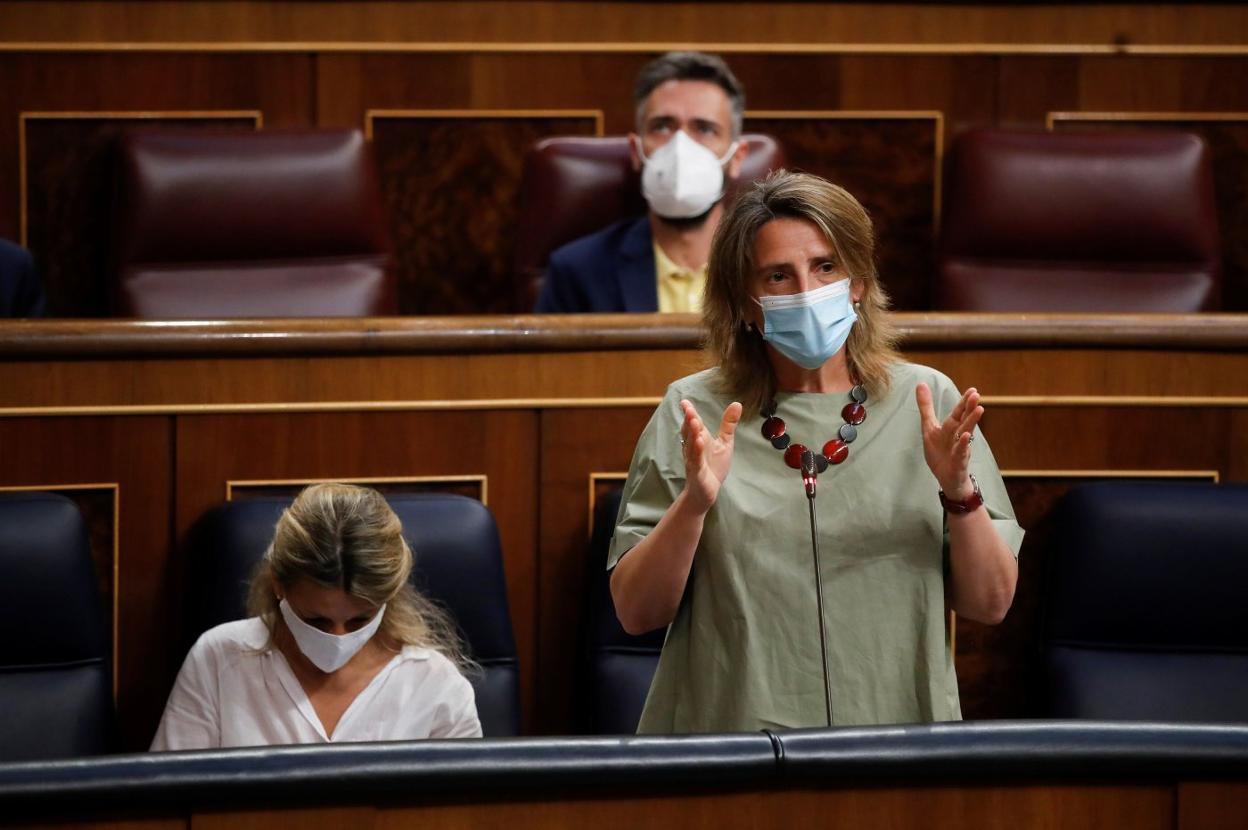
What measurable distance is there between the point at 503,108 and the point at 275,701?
74 cm

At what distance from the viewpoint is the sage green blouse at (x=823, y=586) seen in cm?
67

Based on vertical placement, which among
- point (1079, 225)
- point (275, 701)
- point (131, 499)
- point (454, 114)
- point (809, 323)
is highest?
point (454, 114)

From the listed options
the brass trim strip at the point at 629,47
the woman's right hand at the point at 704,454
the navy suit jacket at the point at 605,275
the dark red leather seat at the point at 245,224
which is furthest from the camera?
the brass trim strip at the point at 629,47

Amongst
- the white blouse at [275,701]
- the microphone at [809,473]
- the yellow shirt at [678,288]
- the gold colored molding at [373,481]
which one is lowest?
the white blouse at [275,701]

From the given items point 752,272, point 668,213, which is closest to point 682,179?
point 668,213

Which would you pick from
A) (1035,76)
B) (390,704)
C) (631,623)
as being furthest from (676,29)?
(631,623)

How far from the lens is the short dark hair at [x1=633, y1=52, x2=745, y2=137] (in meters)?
1.27

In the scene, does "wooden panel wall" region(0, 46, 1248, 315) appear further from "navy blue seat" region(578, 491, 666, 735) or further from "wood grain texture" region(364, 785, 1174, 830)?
"wood grain texture" region(364, 785, 1174, 830)

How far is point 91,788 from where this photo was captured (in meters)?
0.50

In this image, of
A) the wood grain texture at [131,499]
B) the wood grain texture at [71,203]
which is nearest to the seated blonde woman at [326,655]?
the wood grain texture at [131,499]

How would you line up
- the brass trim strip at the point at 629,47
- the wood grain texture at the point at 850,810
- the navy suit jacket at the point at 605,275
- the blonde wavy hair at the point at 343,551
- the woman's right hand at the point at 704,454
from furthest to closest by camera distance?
1. the brass trim strip at the point at 629,47
2. the navy suit jacket at the point at 605,275
3. the blonde wavy hair at the point at 343,551
4. the woman's right hand at the point at 704,454
5. the wood grain texture at the point at 850,810

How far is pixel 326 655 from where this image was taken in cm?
87

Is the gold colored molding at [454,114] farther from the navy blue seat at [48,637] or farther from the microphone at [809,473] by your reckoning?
the microphone at [809,473]

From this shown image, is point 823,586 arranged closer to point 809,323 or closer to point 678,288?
point 809,323
